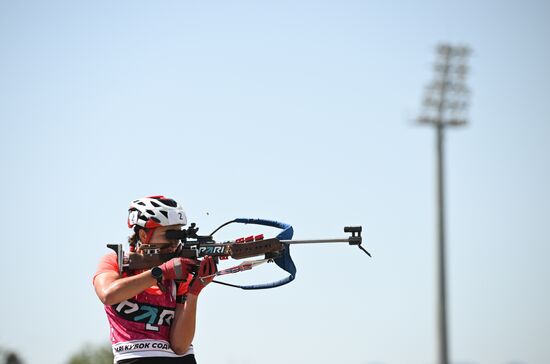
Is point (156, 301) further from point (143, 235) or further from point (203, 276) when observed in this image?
point (143, 235)

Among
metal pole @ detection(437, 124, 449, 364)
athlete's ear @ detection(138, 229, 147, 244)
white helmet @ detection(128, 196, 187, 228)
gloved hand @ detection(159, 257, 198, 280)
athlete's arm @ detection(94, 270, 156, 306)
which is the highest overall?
white helmet @ detection(128, 196, 187, 228)

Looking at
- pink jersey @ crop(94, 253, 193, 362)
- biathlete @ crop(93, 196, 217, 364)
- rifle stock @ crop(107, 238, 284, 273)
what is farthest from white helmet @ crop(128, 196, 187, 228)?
pink jersey @ crop(94, 253, 193, 362)

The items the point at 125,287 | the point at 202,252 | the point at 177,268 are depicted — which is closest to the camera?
the point at 125,287

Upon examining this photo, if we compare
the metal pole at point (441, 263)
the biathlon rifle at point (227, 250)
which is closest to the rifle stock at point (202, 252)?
the biathlon rifle at point (227, 250)

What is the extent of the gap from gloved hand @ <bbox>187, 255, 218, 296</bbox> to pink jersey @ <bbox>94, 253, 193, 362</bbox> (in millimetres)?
299

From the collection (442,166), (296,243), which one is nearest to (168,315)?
(296,243)

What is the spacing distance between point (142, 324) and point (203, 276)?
27.6 inches

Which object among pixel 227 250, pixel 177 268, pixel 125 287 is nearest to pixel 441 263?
pixel 227 250

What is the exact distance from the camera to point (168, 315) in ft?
33.3

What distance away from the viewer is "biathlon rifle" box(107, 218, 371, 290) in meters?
10.2

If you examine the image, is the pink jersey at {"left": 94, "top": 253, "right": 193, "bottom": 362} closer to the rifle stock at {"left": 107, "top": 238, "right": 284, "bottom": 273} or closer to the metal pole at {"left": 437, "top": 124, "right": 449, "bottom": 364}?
the rifle stock at {"left": 107, "top": 238, "right": 284, "bottom": 273}

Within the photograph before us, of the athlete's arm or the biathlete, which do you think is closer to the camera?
the athlete's arm

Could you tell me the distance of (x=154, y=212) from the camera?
1015cm

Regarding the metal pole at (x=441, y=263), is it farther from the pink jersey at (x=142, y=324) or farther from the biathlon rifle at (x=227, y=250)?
the pink jersey at (x=142, y=324)
